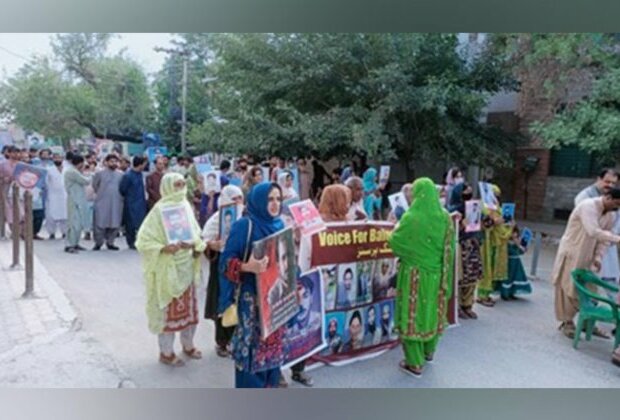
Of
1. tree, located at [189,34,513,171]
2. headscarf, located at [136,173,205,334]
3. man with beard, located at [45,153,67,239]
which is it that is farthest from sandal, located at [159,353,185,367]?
tree, located at [189,34,513,171]

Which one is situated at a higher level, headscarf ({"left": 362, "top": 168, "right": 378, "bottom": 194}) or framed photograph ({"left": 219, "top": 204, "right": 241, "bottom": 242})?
headscarf ({"left": 362, "top": 168, "right": 378, "bottom": 194})

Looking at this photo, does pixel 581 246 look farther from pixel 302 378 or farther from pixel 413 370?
pixel 302 378

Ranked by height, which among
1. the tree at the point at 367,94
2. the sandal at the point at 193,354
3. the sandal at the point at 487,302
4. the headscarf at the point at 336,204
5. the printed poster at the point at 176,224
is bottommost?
the sandal at the point at 193,354

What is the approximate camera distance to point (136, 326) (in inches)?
180

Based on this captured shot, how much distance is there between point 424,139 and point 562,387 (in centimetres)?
550

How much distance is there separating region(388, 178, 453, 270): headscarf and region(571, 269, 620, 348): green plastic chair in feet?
4.99

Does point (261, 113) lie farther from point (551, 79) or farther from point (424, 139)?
point (551, 79)

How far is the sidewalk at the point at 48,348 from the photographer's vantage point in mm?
3633

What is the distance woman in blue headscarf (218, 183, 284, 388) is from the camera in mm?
2812

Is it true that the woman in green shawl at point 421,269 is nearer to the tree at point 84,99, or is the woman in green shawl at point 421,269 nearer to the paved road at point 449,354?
the paved road at point 449,354

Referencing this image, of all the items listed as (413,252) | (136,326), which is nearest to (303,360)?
(413,252)

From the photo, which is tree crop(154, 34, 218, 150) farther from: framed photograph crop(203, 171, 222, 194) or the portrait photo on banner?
the portrait photo on banner

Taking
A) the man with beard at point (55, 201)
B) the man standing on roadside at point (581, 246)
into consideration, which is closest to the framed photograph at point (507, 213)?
the man standing on roadside at point (581, 246)

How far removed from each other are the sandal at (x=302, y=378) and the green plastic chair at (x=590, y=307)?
2.26 metres
